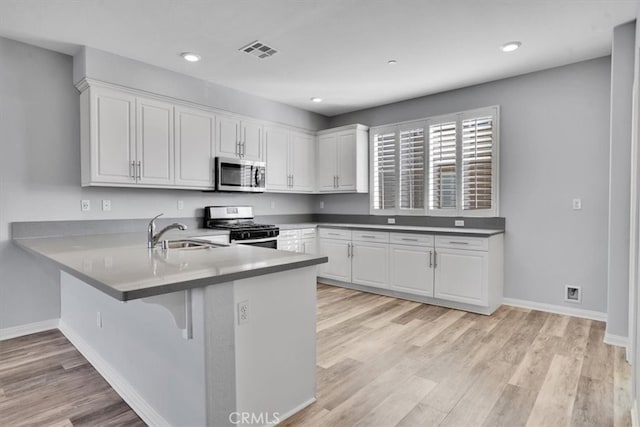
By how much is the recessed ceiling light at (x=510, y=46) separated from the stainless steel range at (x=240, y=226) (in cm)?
308

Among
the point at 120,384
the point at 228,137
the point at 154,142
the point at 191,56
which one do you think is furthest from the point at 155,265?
the point at 228,137

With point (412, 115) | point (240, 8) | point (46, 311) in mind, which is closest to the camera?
point (240, 8)

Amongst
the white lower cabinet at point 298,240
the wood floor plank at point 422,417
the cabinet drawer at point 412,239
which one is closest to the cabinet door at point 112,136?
the white lower cabinet at point 298,240

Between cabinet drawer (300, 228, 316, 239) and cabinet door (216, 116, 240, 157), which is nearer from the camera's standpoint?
cabinet door (216, 116, 240, 157)

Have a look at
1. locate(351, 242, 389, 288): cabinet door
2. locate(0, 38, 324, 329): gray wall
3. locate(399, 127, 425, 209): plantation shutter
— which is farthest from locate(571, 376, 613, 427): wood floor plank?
locate(0, 38, 324, 329): gray wall

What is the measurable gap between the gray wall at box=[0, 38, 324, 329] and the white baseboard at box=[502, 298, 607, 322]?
4431mm

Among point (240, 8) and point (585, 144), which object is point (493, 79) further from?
point (240, 8)

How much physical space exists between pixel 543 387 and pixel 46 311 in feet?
13.7

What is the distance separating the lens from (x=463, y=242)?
383cm

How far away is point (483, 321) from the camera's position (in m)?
3.54

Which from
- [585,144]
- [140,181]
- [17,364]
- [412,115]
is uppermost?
[412,115]

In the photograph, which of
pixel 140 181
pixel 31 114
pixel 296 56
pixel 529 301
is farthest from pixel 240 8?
pixel 529 301

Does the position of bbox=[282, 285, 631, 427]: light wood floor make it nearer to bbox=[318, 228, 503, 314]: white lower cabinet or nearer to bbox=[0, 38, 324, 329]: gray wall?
bbox=[318, 228, 503, 314]: white lower cabinet

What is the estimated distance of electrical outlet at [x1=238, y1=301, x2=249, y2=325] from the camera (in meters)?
1.70
